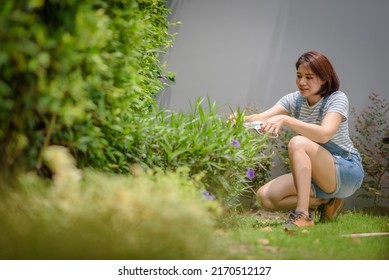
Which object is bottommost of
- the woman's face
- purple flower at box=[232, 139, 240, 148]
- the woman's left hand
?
purple flower at box=[232, 139, 240, 148]

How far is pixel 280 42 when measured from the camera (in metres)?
3.67

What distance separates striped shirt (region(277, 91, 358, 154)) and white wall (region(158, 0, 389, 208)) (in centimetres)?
93

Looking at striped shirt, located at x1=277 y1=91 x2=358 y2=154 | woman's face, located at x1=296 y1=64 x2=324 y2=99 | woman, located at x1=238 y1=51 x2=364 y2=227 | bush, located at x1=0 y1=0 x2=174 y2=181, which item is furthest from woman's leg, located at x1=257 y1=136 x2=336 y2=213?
bush, located at x1=0 y1=0 x2=174 y2=181

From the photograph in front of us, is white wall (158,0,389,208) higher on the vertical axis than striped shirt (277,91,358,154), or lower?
higher

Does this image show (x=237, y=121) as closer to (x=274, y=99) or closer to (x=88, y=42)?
(x=88, y=42)

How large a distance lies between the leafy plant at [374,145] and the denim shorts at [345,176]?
1009mm

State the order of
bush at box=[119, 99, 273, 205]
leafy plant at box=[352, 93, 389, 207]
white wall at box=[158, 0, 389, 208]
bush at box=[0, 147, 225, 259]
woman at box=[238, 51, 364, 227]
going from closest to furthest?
bush at box=[0, 147, 225, 259], bush at box=[119, 99, 273, 205], woman at box=[238, 51, 364, 227], white wall at box=[158, 0, 389, 208], leafy plant at box=[352, 93, 389, 207]

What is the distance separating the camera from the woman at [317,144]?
2.39m

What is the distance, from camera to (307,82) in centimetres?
248

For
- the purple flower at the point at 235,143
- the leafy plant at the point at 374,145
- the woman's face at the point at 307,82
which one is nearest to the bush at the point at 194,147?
the purple flower at the point at 235,143

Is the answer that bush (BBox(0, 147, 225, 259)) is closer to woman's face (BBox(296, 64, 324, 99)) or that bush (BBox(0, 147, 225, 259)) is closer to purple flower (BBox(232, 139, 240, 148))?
purple flower (BBox(232, 139, 240, 148))

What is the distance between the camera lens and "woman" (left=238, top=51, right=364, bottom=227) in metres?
2.39

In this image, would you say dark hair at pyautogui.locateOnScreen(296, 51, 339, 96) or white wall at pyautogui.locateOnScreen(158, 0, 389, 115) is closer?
dark hair at pyautogui.locateOnScreen(296, 51, 339, 96)

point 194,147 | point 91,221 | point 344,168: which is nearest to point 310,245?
point 194,147
